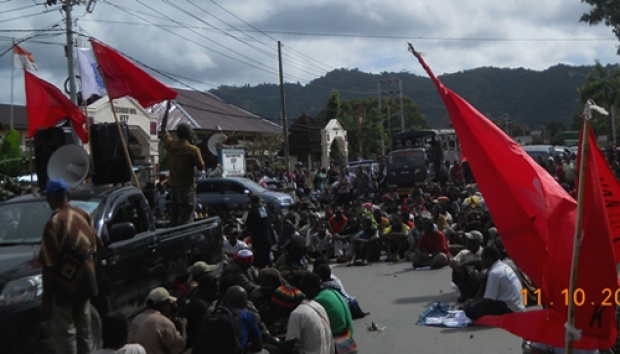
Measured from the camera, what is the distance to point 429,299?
456 inches

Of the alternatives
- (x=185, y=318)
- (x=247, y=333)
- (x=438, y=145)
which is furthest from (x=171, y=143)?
(x=438, y=145)

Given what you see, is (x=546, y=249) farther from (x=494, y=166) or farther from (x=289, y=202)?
(x=289, y=202)

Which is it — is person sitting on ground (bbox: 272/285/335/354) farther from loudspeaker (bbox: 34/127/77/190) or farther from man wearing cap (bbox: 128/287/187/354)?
loudspeaker (bbox: 34/127/77/190)

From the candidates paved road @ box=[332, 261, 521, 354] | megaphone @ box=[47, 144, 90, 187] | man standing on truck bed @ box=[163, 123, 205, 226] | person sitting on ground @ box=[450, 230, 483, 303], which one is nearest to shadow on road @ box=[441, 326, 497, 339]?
paved road @ box=[332, 261, 521, 354]

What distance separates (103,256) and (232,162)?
986 inches

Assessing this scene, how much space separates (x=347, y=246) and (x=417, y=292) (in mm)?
5134

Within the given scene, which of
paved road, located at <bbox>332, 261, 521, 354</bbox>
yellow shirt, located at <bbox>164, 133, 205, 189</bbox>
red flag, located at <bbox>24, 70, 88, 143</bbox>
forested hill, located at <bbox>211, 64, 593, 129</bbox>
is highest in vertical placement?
forested hill, located at <bbox>211, 64, 593, 129</bbox>

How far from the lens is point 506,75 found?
6471 inches

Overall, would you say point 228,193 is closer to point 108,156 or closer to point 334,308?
point 108,156

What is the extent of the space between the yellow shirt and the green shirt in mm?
3501

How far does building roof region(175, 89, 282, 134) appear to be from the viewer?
51281 mm

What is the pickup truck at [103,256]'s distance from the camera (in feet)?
21.5

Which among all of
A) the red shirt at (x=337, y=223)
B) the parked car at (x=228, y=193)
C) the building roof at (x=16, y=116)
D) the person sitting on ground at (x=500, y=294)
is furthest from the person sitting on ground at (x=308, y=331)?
the building roof at (x=16, y=116)

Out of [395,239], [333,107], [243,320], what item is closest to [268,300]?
[243,320]
